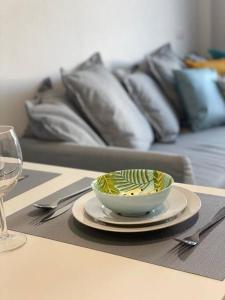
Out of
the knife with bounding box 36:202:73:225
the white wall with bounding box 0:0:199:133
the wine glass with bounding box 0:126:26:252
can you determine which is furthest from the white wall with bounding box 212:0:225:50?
the wine glass with bounding box 0:126:26:252

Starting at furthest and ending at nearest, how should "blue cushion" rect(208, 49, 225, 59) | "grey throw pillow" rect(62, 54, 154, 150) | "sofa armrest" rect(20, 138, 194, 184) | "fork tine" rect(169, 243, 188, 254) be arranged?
"blue cushion" rect(208, 49, 225, 59) → "grey throw pillow" rect(62, 54, 154, 150) → "sofa armrest" rect(20, 138, 194, 184) → "fork tine" rect(169, 243, 188, 254)

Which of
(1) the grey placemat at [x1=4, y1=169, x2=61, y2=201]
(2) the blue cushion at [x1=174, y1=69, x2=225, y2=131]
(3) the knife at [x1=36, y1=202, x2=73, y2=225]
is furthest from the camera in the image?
(2) the blue cushion at [x1=174, y1=69, x2=225, y2=131]

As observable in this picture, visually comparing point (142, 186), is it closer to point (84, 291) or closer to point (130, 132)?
point (84, 291)

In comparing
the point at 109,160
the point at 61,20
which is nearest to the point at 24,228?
the point at 109,160

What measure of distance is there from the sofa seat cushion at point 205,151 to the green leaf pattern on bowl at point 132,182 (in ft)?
2.86

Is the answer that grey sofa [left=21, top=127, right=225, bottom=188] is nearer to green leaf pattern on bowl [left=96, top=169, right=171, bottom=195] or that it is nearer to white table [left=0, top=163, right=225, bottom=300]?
green leaf pattern on bowl [left=96, top=169, right=171, bottom=195]

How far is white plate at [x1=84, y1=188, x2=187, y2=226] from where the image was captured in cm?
91

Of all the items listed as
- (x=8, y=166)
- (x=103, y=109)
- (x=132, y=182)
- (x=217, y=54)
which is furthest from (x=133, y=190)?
(x=217, y=54)

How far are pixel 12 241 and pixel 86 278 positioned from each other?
210 mm

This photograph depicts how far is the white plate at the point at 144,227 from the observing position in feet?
2.93

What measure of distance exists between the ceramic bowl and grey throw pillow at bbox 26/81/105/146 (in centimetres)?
83

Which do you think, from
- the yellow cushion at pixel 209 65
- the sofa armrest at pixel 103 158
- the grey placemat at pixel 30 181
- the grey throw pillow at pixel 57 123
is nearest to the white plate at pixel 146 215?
the grey placemat at pixel 30 181

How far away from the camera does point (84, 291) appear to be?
28.9 inches

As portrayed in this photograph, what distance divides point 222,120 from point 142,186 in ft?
6.23
